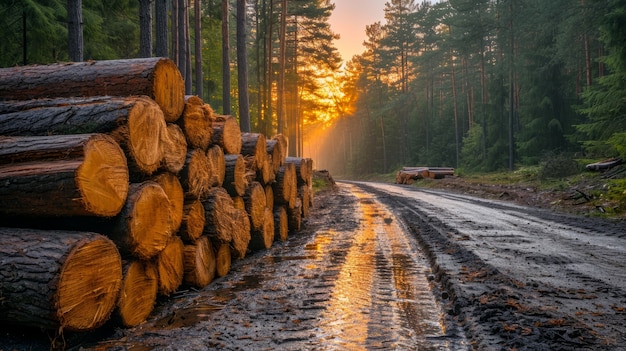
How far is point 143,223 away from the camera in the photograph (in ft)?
13.4

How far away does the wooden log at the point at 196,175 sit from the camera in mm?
5300

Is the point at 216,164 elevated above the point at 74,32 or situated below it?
below

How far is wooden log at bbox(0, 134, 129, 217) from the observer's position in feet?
11.1

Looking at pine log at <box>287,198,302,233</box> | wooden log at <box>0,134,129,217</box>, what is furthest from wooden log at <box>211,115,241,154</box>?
pine log at <box>287,198,302,233</box>

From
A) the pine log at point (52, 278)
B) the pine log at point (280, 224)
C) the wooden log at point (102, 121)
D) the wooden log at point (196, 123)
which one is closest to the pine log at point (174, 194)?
the wooden log at point (102, 121)

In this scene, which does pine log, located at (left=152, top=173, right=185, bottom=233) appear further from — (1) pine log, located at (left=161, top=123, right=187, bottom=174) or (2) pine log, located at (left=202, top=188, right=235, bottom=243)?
(2) pine log, located at (left=202, top=188, right=235, bottom=243)

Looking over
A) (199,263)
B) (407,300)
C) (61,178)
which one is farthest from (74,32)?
(407,300)

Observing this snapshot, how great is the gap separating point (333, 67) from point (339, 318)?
1307 inches

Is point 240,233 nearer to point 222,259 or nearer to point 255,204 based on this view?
point 222,259

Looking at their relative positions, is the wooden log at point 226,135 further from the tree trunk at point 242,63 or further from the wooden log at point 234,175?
the tree trunk at point 242,63

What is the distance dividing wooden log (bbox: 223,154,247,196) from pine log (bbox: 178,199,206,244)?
1.19 m

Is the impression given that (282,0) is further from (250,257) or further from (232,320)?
(232,320)

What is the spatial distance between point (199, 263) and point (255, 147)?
10.2 ft

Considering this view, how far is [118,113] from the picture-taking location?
408 cm
